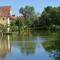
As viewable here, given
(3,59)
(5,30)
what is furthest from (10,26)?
(3,59)

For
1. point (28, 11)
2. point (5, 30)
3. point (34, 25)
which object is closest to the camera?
point (5, 30)

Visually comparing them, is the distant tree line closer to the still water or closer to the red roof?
the red roof

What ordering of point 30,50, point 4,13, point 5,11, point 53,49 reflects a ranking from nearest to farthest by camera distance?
point 53,49
point 30,50
point 4,13
point 5,11

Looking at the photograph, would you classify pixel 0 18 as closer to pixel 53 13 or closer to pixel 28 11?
pixel 53 13

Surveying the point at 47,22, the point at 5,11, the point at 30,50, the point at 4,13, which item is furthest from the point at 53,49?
the point at 5,11

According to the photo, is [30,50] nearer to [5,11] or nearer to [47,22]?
[47,22]

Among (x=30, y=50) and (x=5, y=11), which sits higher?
(x=5, y=11)

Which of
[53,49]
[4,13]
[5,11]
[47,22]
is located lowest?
[47,22]

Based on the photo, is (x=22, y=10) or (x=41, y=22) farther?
(x=22, y=10)

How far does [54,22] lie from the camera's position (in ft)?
179

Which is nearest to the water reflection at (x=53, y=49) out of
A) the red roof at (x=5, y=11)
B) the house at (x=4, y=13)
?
the house at (x=4, y=13)

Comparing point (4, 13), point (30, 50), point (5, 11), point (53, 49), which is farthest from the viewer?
point (5, 11)

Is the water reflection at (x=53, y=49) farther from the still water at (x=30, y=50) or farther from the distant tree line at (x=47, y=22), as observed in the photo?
the distant tree line at (x=47, y=22)

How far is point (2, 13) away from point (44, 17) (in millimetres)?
9090
